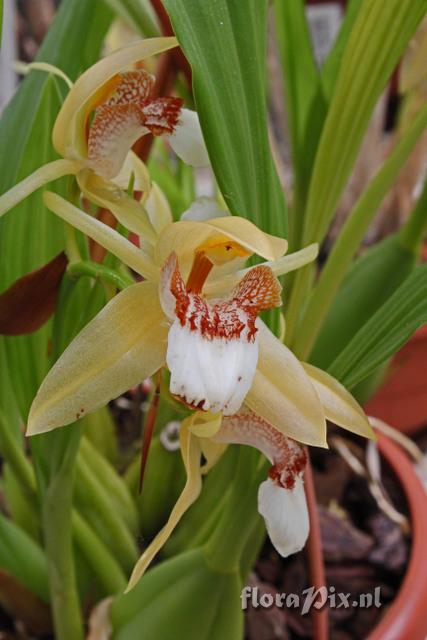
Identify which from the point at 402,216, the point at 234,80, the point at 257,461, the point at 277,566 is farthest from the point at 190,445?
the point at 402,216

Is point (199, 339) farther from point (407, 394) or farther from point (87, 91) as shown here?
point (407, 394)

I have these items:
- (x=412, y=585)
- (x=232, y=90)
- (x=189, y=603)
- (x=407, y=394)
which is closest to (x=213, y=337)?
(x=232, y=90)

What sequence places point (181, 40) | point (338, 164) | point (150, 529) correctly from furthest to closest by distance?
point (150, 529) < point (338, 164) < point (181, 40)

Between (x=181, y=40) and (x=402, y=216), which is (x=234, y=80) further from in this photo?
(x=402, y=216)

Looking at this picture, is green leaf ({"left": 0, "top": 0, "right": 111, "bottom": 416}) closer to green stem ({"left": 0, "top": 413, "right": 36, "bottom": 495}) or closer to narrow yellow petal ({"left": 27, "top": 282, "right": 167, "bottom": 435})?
green stem ({"left": 0, "top": 413, "right": 36, "bottom": 495})

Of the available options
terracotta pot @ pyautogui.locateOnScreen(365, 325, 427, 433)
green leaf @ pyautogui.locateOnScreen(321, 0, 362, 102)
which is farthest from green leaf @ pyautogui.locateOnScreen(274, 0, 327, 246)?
terracotta pot @ pyautogui.locateOnScreen(365, 325, 427, 433)
